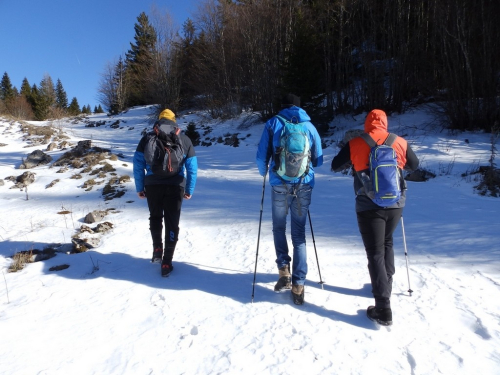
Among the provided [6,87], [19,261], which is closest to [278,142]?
[19,261]

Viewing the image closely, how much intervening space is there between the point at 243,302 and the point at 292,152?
63.5 inches

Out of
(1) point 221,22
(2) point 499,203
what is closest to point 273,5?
(1) point 221,22

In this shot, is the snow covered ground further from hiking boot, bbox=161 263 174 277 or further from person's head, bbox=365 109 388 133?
person's head, bbox=365 109 388 133

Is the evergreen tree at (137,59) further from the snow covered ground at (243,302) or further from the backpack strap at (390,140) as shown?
the backpack strap at (390,140)

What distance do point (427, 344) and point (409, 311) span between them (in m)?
0.46

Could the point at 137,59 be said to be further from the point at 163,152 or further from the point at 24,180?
the point at 163,152

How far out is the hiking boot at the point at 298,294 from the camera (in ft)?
10.3

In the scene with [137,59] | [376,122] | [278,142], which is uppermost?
[137,59]

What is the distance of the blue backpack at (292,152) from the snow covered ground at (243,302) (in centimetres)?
134

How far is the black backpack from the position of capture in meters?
3.58

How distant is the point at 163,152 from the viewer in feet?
11.8

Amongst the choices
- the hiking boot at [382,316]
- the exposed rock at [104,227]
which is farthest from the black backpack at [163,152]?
the exposed rock at [104,227]

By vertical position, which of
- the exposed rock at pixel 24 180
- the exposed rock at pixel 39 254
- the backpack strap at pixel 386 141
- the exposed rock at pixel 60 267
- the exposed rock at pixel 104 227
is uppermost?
the backpack strap at pixel 386 141

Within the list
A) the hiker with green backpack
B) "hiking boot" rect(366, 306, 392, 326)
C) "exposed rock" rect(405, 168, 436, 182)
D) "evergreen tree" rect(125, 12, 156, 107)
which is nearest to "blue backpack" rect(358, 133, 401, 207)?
the hiker with green backpack
